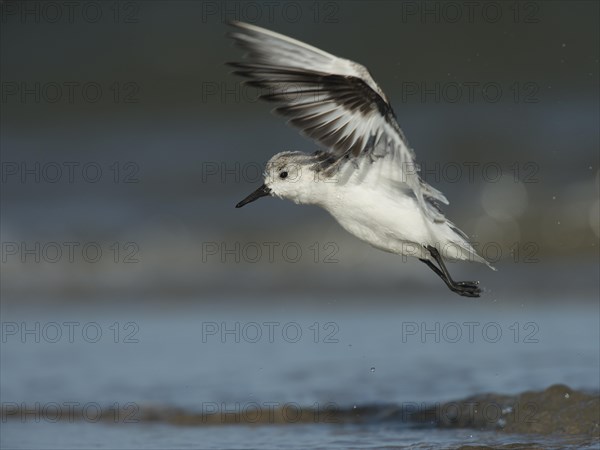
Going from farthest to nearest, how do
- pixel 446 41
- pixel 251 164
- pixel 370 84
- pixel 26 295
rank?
1. pixel 446 41
2. pixel 251 164
3. pixel 26 295
4. pixel 370 84

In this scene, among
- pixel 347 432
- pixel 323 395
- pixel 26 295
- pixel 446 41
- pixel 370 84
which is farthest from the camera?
pixel 446 41

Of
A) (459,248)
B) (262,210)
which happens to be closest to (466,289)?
(459,248)

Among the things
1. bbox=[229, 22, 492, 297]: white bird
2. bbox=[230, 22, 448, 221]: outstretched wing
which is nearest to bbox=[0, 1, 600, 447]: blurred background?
bbox=[229, 22, 492, 297]: white bird

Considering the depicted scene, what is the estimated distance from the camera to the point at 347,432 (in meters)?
6.68

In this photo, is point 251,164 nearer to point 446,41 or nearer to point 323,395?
point 446,41

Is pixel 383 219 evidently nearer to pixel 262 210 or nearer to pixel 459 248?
pixel 459 248

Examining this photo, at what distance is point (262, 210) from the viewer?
12.5m

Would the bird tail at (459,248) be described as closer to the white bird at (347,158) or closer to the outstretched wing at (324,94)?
the white bird at (347,158)

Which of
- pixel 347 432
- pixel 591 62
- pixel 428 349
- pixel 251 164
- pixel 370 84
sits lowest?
pixel 347 432

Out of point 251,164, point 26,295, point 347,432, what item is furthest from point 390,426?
point 251,164

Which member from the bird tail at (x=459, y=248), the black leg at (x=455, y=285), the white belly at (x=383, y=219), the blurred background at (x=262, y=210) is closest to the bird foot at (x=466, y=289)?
the black leg at (x=455, y=285)

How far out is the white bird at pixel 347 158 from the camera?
496 cm

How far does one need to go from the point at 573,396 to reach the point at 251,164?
8.31 metres

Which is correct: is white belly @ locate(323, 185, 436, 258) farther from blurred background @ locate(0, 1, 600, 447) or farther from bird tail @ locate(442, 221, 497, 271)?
blurred background @ locate(0, 1, 600, 447)
